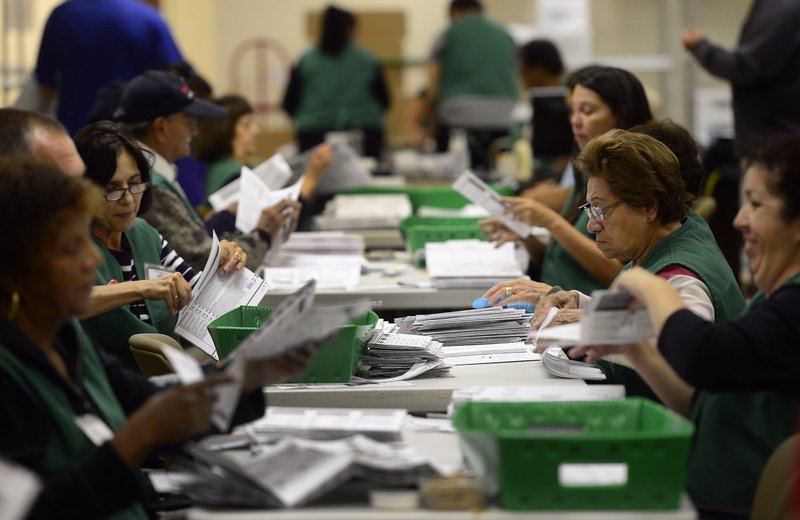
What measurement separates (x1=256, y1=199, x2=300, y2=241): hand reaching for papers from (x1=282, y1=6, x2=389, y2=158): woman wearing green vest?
14.4ft

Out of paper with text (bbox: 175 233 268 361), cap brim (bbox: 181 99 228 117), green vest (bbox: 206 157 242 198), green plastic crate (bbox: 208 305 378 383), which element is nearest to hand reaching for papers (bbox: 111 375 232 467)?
green plastic crate (bbox: 208 305 378 383)

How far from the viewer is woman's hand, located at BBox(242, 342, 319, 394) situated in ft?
6.37

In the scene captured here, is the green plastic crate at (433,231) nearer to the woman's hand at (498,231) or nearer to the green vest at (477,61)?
the woman's hand at (498,231)

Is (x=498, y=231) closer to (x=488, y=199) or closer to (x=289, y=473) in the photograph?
(x=488, y=199)

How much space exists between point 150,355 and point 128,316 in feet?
1.09

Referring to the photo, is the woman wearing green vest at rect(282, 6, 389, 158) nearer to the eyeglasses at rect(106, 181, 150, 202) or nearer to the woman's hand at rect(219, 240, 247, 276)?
the eyeglasses at rect(106, 181, 150, 202)

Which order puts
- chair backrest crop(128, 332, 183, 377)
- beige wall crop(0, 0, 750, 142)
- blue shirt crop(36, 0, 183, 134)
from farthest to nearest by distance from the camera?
beige wall crop(0, 0, 750, 142), blue shirt crop(36, 0, 183, 134), chair backrest crop(128, 332, 183, 377)

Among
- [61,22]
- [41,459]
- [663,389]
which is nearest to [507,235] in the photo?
[663,389]

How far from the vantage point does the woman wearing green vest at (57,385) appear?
69.1 inches

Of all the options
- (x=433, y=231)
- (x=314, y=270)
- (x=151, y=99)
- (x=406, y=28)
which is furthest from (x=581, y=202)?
(x=406, y=28)

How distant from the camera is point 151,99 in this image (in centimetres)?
392

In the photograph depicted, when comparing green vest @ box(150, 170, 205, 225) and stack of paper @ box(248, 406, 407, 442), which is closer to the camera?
stack of paper @ box(248, 406, 407, 442)

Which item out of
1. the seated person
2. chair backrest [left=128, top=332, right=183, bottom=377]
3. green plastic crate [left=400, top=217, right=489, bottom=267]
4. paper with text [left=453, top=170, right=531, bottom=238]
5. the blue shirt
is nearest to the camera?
chair backrest [left=128, top=332, right=183, bottom=377]

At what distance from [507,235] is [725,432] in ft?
6.21
